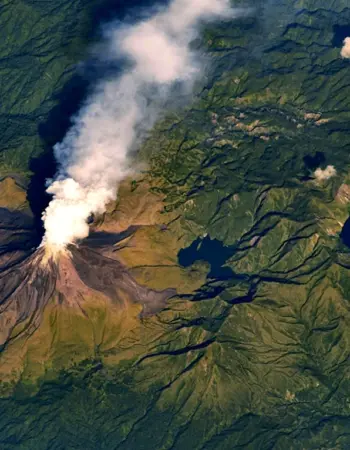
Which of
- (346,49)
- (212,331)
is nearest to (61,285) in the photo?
(212,331)

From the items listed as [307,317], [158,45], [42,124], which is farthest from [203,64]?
[307,317]

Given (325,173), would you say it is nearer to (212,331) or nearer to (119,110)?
(212,331)

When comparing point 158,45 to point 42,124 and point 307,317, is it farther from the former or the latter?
point 307,317

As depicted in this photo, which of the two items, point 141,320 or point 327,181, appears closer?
point 141,320

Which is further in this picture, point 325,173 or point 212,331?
point 325,173

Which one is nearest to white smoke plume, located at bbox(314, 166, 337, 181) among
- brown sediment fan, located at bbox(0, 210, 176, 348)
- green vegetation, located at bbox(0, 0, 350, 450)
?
green vegetation, located at bbox(0, 0, 350, 450)

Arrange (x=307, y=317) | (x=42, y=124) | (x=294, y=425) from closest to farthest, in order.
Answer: (x=294, y=425) → (x=307, y=317) → (x=42, y=124)
